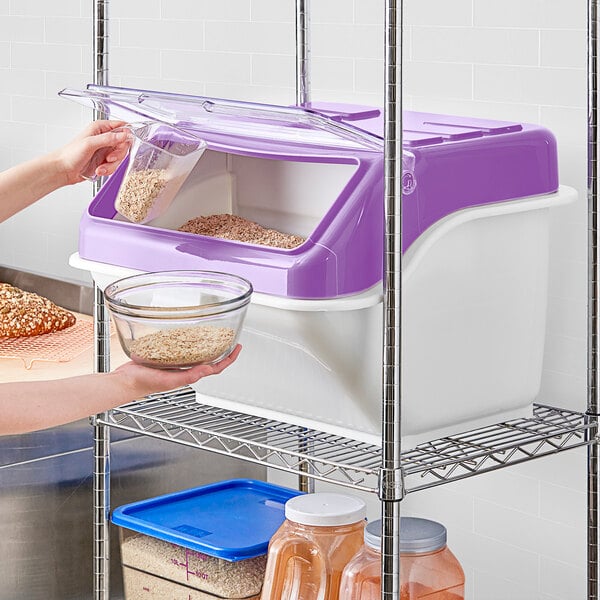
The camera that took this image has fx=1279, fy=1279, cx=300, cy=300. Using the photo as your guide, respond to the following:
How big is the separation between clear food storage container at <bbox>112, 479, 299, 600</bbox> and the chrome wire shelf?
144mm

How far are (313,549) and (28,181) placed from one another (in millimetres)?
654

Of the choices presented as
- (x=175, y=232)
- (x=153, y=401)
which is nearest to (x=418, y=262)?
(x=175, y=232)

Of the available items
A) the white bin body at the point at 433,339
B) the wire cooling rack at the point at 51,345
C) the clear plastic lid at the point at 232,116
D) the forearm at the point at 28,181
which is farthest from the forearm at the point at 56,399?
the wire cooling rack at the point at 51,345

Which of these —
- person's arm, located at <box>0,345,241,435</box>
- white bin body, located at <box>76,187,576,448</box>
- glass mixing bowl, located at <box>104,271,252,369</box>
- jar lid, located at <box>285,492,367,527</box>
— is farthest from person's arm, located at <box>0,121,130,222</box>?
jar lid, located at <box>285,492,367,527</box>

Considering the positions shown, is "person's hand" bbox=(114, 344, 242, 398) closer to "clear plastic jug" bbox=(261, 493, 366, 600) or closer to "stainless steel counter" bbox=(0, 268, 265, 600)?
"clear plastic jug" bbox=(261, 493, 366, 600)

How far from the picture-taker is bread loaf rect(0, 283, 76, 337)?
260 cm

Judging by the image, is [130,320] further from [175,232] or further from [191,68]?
[191,68]

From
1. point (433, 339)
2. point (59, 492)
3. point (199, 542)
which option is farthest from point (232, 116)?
point (59, 492)

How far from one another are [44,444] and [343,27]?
2.88 feet

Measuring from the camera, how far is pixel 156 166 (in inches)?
67.3

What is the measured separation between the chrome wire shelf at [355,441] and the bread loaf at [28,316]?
0.63m

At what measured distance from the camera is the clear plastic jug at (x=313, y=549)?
68.7 inches

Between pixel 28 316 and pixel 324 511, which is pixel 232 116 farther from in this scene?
pixel 28 316

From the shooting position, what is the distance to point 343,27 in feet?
7.19
